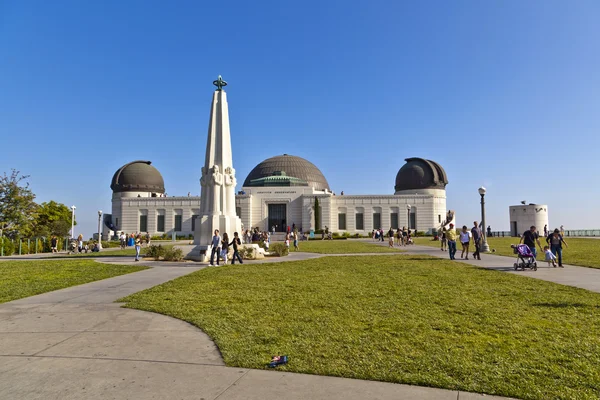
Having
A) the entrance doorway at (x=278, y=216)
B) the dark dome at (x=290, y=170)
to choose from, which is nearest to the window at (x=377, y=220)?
the entrance doorway at (x=278, y=216)

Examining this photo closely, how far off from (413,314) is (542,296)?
364cm

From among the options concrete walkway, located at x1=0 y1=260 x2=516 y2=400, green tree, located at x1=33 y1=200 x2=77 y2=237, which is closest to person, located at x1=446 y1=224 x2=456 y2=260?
concrete walkway, located at x1=0 y1=260 x2=516 y2=400

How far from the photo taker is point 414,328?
564cm

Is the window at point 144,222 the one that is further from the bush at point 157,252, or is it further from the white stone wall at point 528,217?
the white stone wall at point 528,217

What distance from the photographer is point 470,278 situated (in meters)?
11.2

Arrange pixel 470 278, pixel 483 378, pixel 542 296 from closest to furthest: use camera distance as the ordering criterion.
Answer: pixel 483 378
pixel 542 296
pixel 470 278

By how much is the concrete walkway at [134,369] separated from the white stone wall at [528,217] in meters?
65.5

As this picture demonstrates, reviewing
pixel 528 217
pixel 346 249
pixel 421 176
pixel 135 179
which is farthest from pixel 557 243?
pixel 135 179

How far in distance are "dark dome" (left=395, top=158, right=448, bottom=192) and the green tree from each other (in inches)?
2123

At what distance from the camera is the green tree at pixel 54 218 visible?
2088 inches

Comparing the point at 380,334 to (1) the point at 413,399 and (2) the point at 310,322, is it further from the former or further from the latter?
(1) the point at 413,399

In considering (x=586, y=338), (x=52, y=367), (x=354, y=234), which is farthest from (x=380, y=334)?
(x=354, y=234)

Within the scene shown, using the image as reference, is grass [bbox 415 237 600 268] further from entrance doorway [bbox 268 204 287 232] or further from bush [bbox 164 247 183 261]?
entrance doorway [bbox 268 204 287 232]

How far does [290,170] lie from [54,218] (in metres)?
40.7
